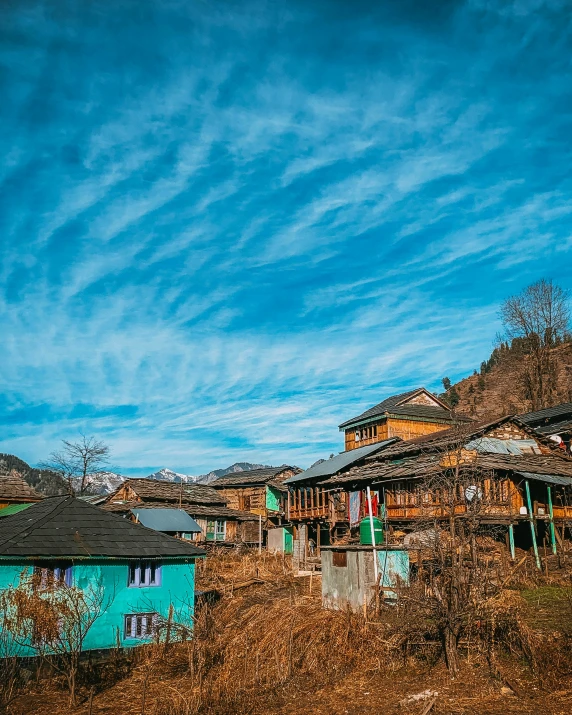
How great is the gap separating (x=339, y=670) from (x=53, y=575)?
340 inches

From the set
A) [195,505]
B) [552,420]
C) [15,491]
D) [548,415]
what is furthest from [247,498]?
[552,420]

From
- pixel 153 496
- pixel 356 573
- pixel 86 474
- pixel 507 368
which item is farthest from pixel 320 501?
pixel 507 368

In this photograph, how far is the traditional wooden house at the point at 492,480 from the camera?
24.6 metres

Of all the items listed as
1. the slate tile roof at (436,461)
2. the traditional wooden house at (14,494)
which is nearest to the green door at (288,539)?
the slate tile roof at (436,461)

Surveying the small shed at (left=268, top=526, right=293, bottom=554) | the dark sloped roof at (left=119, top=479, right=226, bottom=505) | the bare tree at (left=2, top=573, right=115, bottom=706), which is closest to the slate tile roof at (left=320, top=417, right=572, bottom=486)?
the small shed at (left=268, top=526, right=293, bottom=554)

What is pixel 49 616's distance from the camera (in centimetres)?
1416

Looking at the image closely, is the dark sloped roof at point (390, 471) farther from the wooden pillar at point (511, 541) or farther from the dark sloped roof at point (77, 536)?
the dark sloped roof at point (77, 536)

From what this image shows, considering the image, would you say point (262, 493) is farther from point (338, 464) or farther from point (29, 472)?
point (29, 472)

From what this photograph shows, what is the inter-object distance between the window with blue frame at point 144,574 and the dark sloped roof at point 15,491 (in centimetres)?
2605

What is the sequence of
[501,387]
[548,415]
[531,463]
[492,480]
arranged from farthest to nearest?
[501,387] → [548,415] → [531,463] → [492,480]

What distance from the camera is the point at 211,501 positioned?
45375 millimetres

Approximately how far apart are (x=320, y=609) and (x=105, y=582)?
251 inches

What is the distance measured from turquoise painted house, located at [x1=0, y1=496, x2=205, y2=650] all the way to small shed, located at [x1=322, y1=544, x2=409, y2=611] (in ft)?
14.1

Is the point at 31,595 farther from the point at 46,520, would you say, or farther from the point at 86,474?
the point at 86,474
